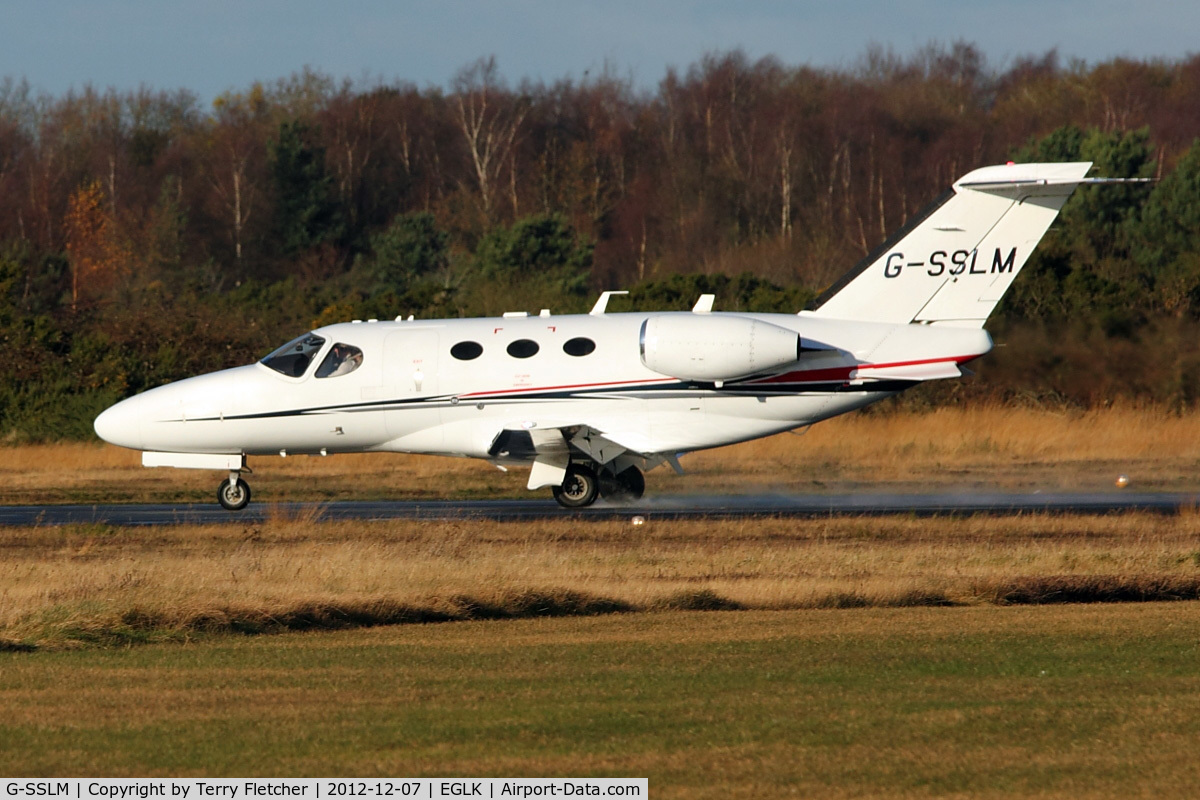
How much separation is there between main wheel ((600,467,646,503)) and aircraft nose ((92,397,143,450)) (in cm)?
712

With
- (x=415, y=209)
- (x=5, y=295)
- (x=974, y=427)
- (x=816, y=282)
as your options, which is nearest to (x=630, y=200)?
(x=415, y=209)

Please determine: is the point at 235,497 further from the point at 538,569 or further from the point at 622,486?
the point at 538,569

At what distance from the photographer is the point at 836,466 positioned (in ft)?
92.8

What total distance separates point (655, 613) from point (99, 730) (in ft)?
18.1

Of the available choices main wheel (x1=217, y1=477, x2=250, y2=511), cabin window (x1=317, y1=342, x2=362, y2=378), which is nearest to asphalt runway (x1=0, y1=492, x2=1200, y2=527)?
main wheel (x1=217, y1=477, x2=250, y2=511)

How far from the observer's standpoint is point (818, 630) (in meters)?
11.6

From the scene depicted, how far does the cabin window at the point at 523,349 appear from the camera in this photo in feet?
69.7

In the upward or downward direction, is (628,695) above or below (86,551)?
above

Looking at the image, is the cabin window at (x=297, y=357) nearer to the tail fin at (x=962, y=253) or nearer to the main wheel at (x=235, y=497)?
the main wheel at (x=235, y=497)

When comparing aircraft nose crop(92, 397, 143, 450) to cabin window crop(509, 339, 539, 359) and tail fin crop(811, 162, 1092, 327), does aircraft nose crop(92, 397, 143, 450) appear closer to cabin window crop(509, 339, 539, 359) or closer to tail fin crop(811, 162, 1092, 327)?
cabin window crop(509, 339, 539, 359)

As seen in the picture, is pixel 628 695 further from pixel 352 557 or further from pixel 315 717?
pixel 352 557

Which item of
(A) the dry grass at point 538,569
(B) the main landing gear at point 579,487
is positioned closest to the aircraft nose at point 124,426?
(A) the dry grass at point 538,569
